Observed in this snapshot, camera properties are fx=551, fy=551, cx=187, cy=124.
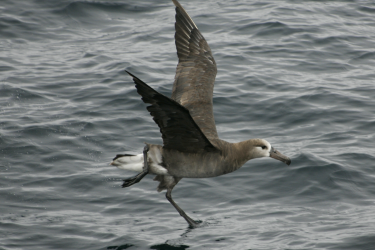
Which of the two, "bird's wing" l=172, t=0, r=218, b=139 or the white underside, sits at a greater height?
"bird's wing" l=172, t=0, r=218, b=139

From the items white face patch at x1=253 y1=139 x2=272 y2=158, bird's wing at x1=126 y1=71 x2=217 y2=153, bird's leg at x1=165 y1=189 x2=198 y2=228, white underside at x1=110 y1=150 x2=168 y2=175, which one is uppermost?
bird's wing at x1=126 y1=71 x2=217 y2=153

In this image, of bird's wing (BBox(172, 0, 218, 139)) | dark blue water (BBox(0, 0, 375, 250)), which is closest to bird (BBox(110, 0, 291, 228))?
bird's wing (BBox(172, 0, 218, 139))

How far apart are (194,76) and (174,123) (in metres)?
2.15

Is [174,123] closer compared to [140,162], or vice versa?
[174,123]

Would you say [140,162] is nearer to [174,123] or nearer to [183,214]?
[183,214]

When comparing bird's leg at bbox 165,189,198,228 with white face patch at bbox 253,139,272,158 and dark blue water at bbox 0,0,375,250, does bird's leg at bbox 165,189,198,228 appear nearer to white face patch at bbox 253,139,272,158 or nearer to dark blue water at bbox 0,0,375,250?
dark blue water at bbox 0,0,375,250

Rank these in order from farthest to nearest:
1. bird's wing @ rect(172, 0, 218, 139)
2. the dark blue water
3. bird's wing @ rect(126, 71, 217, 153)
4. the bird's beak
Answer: bird's wing @ rect(172, 0, 218, 139) < the bird's beak < the dark blue water < bird's wing @ rect(126, 71, 217, 153)

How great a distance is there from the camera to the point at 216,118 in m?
10.5

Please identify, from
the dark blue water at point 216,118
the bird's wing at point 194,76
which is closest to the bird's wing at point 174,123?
the bird's wing at point 194,76

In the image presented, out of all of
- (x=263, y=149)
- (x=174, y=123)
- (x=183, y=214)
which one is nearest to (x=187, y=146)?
(x=174, y=123)

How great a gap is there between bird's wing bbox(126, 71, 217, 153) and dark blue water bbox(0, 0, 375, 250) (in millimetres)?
1132

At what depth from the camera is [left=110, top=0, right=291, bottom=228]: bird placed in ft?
21.5

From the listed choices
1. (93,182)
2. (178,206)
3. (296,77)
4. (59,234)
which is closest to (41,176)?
(93,182)

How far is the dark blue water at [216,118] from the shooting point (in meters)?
7.38
